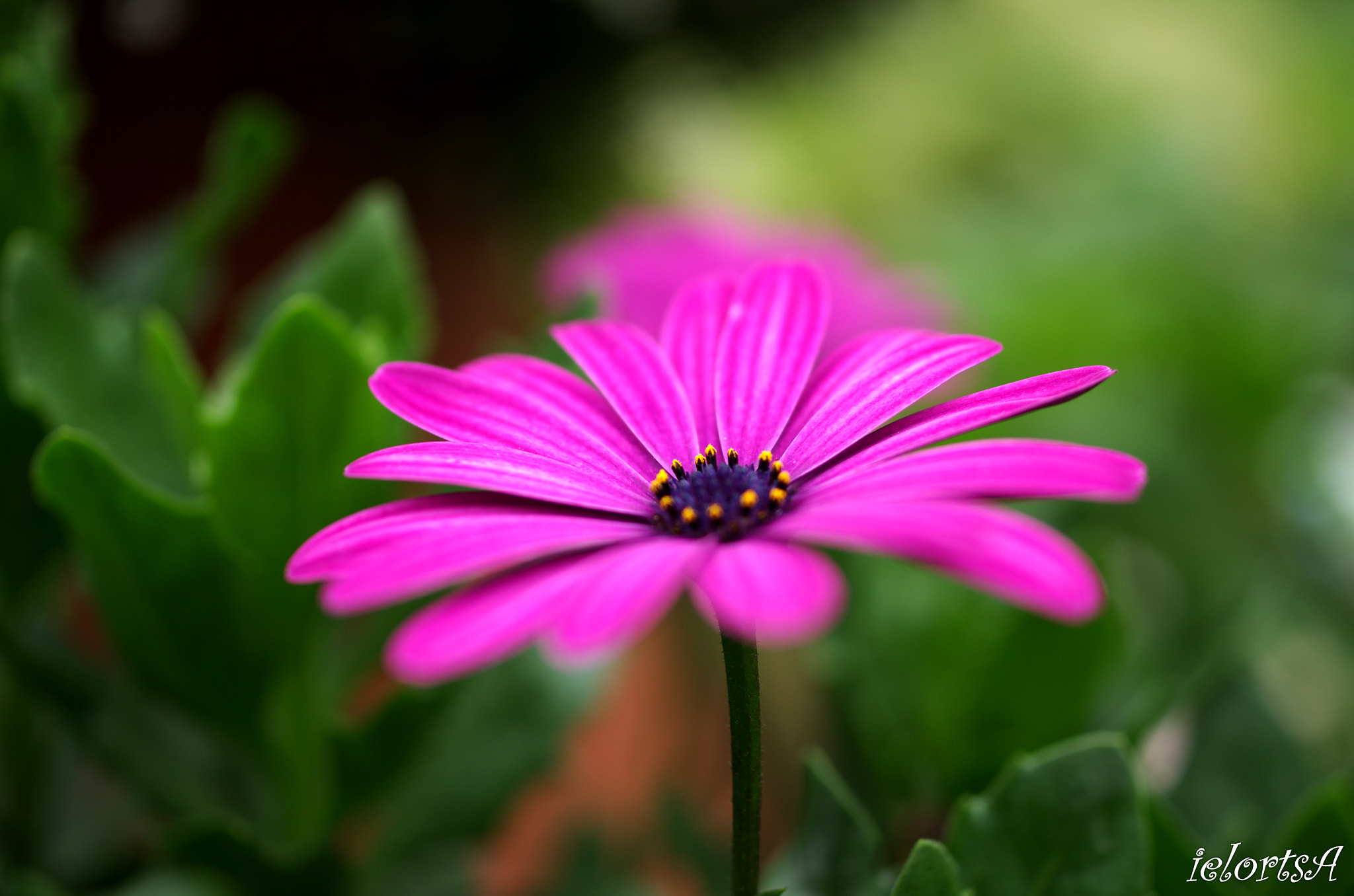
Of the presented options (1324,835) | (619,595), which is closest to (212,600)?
(619,595)

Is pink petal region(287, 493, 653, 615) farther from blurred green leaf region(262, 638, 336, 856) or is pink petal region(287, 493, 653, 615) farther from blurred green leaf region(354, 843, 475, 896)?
blurred green leaf region(354, 843, 475, 896)

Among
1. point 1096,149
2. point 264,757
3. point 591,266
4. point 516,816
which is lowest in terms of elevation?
point 516,816

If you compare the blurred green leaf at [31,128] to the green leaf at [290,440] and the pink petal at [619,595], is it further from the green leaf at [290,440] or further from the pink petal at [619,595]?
the pink petal at [619,595]

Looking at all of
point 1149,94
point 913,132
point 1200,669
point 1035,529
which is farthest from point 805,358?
point 1149,94

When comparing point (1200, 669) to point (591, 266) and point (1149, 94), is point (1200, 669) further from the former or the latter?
point (1149, 94)

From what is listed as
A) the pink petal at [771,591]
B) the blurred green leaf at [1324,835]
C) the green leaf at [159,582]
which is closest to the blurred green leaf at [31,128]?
the green leaf at [159,582]

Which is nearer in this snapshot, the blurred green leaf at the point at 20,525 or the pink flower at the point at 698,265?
the blurred green leaf at the point at 20,525
